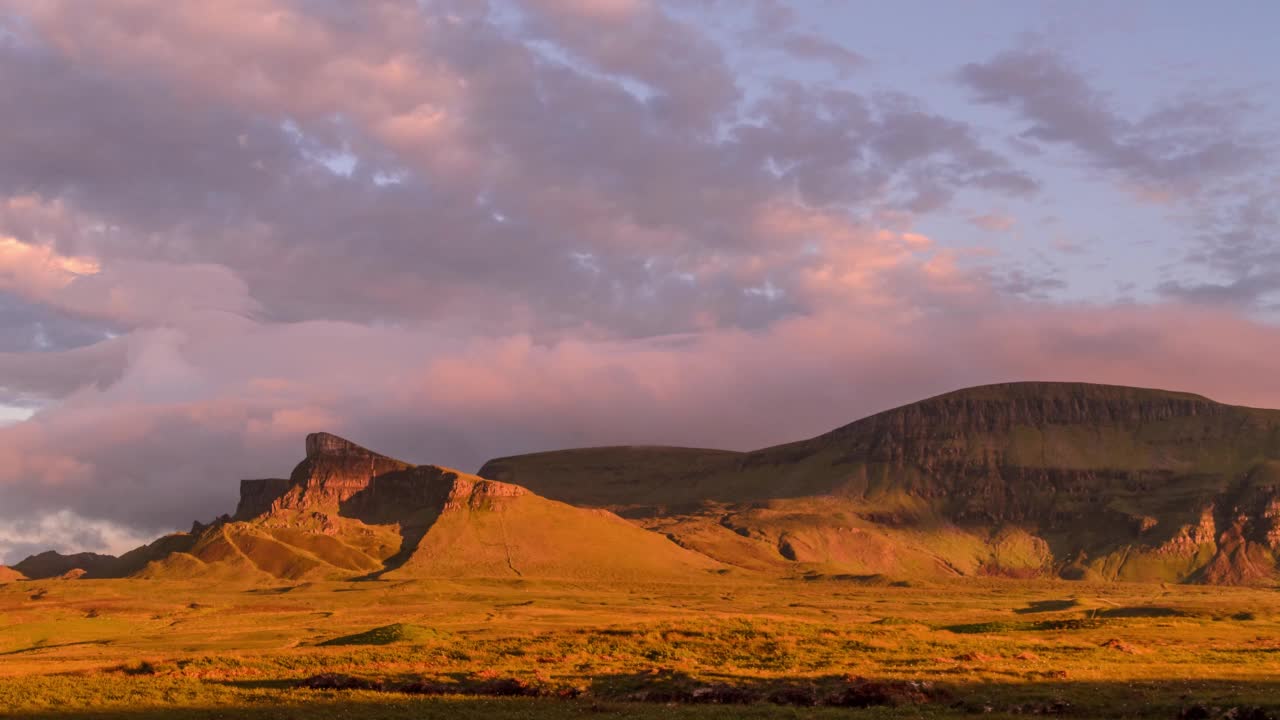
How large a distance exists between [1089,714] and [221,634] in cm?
9796

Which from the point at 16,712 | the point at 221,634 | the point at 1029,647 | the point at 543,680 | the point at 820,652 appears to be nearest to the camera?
the point at 16,712

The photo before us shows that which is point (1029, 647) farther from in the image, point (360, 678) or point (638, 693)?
point (360, 678)

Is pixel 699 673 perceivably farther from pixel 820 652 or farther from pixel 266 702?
pixel 266 702

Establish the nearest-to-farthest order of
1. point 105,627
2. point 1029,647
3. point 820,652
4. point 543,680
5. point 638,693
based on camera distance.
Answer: point 638,693 → point 543,680 → point 820,652 → point 1029,647 → point 105,627

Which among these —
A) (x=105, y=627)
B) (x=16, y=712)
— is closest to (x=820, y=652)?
(x=16, y=712)

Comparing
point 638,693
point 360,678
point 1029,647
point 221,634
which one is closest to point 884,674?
point 638,693

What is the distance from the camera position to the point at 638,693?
6012 centimetres

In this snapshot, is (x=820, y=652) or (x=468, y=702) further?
(x=820, y=652)

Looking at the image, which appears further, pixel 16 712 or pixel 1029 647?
pixel 1029 647

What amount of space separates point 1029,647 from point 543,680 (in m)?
35.9

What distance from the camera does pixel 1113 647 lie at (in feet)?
266

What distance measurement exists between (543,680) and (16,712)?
80.1 feet

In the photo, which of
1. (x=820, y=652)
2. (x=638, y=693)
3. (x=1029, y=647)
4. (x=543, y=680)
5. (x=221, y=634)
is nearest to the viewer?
(x=638, y=693)

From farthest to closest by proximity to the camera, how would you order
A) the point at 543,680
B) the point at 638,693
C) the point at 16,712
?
the point at 543,680 → the point at 638,693 → the point at 16,712
